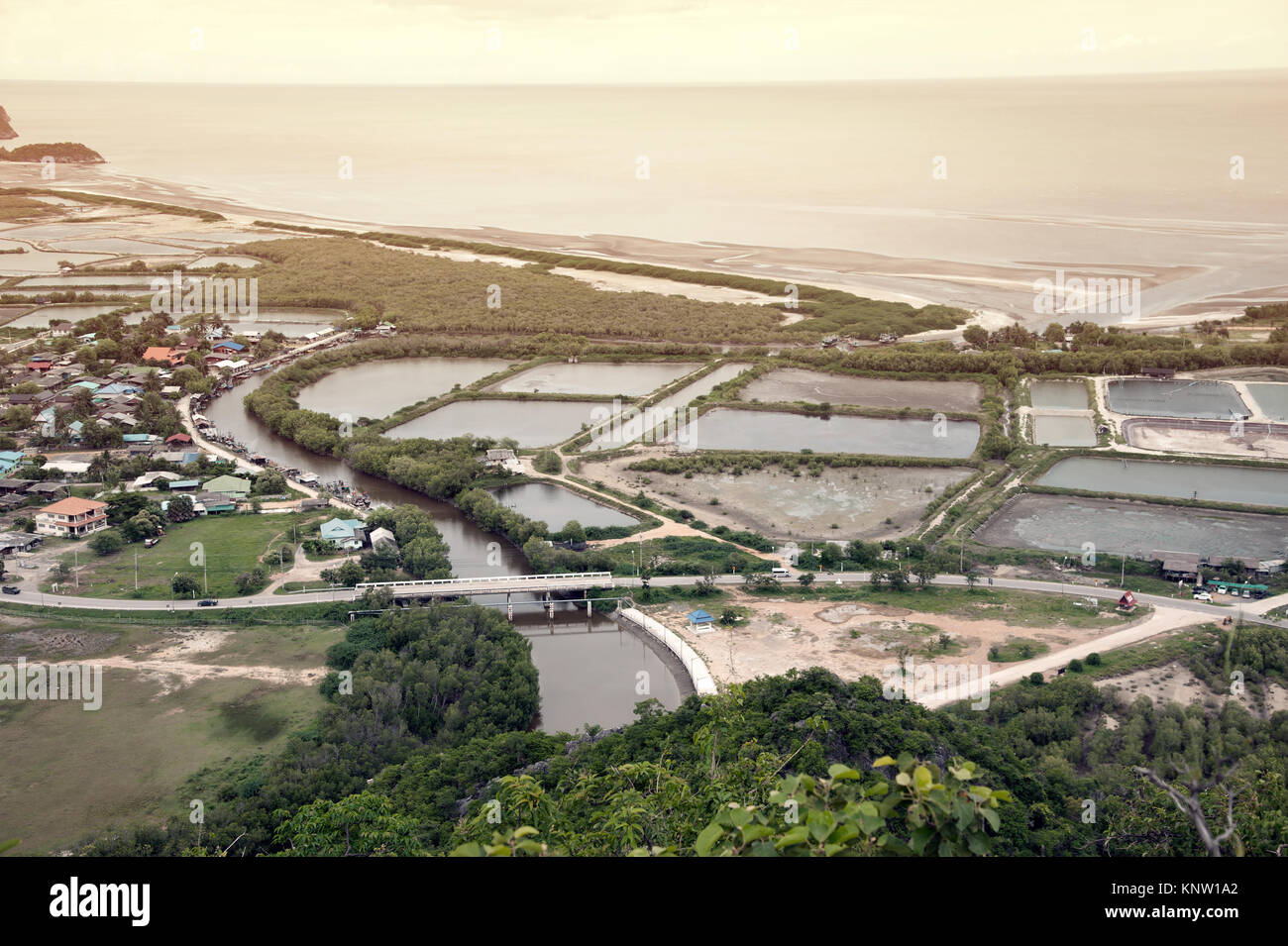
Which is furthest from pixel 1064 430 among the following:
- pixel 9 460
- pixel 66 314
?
pixel 66 314

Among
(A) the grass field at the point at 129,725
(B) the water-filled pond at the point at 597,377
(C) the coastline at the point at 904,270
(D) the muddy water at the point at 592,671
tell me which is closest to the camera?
(A) the grass field at the point at 129,725

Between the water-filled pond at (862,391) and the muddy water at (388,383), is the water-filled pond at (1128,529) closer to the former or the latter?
the water-filled pond at (862,391)

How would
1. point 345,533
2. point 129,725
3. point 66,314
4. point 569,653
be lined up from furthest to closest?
1. point 66,314
2. point 345,533
3. point 569,653
4. point 129,725

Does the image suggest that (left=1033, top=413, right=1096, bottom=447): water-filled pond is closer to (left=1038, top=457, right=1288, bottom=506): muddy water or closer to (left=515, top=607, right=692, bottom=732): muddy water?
(left=1038, top=457, right=1288, bottom=506): muddy water

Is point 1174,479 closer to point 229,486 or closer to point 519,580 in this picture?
point 519,580

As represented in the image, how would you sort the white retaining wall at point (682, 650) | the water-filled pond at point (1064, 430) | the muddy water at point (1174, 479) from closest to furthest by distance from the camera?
the white retaining wall at point (682, 650) → the muddy water at point (1174, 479) → the water-filled pond at point (1064, 430)

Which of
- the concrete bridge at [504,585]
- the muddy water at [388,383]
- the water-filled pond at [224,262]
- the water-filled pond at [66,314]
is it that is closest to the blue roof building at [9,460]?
the muddy water at [388,383]
